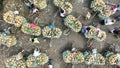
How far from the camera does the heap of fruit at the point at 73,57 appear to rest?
873 centimetres

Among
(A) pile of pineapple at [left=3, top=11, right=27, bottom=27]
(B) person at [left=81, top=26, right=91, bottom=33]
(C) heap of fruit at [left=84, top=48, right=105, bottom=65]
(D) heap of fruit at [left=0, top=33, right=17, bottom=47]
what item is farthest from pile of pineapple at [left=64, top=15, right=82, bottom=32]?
(D) heap of fruit at [left=0, top=33, right=17, bottom=47]

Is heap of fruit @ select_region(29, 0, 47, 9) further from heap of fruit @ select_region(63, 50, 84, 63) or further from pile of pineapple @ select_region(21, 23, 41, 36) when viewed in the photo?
heap of fruit @ select_region(63, 50, 84, 63)

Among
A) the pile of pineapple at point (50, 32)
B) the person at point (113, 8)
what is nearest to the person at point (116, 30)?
the person at point (113, 8)

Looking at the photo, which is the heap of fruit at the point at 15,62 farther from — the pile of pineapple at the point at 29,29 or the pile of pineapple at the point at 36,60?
the pile of pineapple at the point at 29,29

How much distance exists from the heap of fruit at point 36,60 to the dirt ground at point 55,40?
28 centimetres

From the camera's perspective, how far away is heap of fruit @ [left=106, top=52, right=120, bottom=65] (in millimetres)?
8828

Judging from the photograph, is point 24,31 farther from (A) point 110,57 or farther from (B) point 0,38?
(A) point 110,57

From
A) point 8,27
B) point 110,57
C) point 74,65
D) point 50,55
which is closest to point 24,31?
point 8,27

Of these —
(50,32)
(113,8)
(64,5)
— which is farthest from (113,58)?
(64,5)

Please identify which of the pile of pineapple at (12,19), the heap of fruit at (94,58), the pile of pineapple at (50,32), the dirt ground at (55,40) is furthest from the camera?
the dirt ground at (55,40)

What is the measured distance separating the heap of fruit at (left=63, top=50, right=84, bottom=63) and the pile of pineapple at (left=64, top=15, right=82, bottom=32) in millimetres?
781

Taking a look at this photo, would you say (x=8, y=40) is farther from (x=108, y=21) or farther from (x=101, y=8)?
(x=108, y=21)

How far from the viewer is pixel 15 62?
859 centimetres

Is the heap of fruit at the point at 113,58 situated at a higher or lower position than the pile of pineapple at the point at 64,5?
lower
